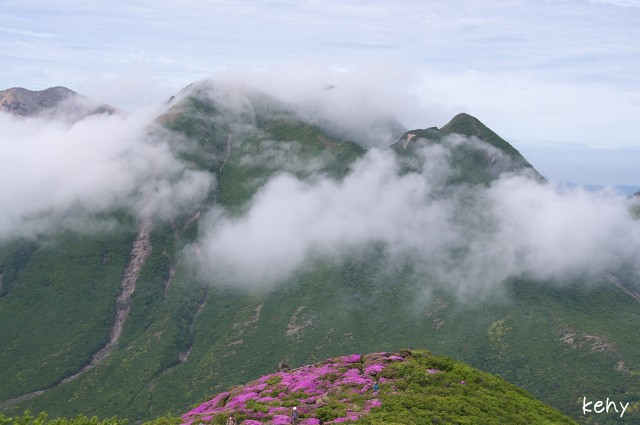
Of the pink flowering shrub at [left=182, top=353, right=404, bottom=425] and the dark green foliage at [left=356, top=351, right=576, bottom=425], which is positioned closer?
the dark green foliage at [left=356, top=351, right=576, bottom=425]

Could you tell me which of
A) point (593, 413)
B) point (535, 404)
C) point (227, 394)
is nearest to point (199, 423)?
point (227, 394)

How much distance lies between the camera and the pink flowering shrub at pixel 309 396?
249 feet

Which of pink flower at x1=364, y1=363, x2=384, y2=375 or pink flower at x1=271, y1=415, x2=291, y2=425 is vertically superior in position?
pink flower at x1=271, y1=415, x2=291, y2=425

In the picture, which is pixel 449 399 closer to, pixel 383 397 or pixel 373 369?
pixel 383 397

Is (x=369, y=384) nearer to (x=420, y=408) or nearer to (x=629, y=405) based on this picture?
(x=420, y=408)

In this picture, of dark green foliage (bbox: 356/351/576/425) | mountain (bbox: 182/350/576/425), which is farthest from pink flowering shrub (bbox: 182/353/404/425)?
dark green foliage (bbox: 356/351/576/425)

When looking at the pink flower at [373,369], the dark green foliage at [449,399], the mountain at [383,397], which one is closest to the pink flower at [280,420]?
the mountain at [383,397]

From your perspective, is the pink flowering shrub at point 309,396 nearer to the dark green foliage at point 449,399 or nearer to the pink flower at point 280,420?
the pink flower at point 280,420

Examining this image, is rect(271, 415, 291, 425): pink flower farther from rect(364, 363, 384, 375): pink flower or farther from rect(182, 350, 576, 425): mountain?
rect(364, 363, 384, 375): pink flower

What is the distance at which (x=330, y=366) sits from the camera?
102 metres

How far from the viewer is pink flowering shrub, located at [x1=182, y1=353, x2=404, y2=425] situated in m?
75.9

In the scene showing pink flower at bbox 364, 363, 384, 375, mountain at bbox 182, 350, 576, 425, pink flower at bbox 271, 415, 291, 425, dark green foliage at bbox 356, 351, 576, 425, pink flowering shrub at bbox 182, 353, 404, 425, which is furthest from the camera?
pink flower at bbox 364, 363, 384, 375

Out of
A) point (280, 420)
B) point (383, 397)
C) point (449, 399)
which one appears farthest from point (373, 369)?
point (280, 420)

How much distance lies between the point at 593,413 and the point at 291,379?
148 m
